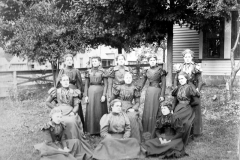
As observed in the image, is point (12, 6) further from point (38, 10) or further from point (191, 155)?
point (191, 155)

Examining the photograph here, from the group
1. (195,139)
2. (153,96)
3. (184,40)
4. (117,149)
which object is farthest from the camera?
(184,40)

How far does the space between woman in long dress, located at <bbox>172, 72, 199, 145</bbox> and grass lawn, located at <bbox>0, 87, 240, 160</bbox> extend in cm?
58

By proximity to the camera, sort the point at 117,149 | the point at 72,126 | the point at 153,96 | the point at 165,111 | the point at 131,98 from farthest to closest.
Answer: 1. the point at 153,96
2. the point at 131,98
3. the point at 165,111
4. the point at 72,126
5. the point at 117,149

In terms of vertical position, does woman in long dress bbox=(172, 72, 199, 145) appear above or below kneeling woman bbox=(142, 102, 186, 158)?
above

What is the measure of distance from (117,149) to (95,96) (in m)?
1.67

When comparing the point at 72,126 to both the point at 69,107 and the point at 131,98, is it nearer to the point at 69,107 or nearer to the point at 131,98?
the point at 69,107

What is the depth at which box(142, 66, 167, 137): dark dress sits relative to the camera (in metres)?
6.40

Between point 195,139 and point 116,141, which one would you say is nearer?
point 116,141

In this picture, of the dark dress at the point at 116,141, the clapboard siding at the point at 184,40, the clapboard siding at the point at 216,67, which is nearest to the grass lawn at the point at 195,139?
the dark dress at the point at 116,141

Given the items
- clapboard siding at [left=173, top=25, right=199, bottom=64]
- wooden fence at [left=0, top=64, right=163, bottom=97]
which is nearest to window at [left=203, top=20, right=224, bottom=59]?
clapboard siding at [left=173, top=25, right=199, bottom=64]

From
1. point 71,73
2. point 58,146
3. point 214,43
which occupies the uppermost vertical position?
point 214,43

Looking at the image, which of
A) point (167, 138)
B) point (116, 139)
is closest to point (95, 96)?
point (116, 139)

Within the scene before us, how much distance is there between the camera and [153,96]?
21.0 ft

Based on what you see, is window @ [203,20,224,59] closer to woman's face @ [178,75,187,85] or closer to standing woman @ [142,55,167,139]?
standing woman @ [142,55,167,139]
